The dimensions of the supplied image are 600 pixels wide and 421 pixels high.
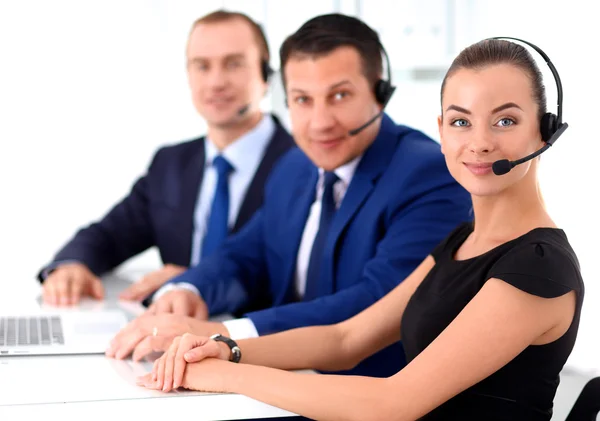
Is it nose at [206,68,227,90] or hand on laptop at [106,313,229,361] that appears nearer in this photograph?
hand on laptop at [106,313,229,361]

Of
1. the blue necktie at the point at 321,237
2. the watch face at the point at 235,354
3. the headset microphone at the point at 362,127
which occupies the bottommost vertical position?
the watch face at the point at 235,354

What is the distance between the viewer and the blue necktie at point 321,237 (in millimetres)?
2133

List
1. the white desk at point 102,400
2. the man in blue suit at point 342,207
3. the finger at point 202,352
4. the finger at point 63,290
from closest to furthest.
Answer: the white desk at point 102,400 < the finger at point 202,352 < the man in blue suit at point 342,207 < the finger at point 63,290

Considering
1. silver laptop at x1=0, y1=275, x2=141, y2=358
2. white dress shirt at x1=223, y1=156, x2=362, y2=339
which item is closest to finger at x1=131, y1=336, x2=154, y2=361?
silver laptop at x1=0, y1=275, x2=141, y2=358

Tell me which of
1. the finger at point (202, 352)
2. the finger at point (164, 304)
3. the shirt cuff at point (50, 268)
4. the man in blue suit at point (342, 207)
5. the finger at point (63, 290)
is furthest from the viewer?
the shirt cuff at point (50, 268)

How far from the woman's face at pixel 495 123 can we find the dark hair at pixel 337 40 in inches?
27.4

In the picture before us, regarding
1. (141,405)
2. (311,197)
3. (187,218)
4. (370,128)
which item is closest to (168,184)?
(187,218)

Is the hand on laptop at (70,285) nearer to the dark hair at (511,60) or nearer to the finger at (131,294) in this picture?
the finger at (131,294)

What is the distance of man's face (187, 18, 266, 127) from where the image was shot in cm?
285

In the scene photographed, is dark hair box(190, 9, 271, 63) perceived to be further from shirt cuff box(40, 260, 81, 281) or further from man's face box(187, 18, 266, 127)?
shirt cuff box(40, 260, 81, 281)

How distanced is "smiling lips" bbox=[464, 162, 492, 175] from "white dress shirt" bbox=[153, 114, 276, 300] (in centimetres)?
142

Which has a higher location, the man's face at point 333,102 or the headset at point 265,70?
the headset at point 265,70

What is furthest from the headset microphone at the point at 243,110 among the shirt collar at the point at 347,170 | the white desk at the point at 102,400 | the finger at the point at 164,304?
the white desk at the point at 102,400

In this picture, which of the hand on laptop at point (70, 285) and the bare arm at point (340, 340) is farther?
the hand on laptop at point (70, 285)
